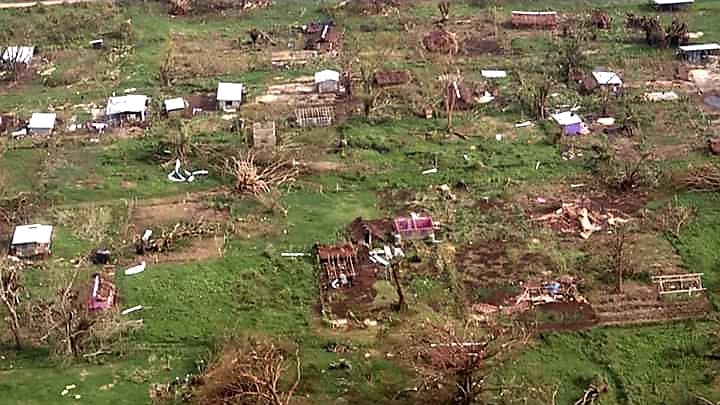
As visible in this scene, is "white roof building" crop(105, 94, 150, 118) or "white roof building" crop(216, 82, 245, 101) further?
"white roof building" crop(216, 82, 245, 101)

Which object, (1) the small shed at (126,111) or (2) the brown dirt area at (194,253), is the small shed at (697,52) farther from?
(1) the small shed at (126,111)

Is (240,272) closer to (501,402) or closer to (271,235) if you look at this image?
(271,235)

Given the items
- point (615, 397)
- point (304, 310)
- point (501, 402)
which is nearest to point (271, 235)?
point (304, 310)

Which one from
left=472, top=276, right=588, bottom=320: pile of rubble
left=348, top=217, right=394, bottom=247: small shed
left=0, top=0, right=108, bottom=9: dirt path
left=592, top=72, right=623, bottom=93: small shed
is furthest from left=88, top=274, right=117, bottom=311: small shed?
left=0, top=0, right=108, bottom=9: dirt path

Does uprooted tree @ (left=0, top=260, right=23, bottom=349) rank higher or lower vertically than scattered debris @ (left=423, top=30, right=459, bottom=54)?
lower

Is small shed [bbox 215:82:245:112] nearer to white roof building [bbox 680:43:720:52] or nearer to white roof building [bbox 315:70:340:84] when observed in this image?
white roof building [bbox 315:70:340:84]

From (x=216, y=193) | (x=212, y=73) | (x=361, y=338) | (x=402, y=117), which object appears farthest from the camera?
(x=212, y=73)
